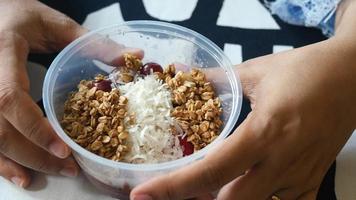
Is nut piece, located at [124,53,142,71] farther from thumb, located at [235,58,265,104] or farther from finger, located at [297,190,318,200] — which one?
→ finger, located at [297,190,318,200]

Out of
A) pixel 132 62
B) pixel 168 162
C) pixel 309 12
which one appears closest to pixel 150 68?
pixel 132 62

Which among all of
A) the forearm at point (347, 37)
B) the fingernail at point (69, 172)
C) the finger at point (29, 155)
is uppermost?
the forearm at point (347, 37)

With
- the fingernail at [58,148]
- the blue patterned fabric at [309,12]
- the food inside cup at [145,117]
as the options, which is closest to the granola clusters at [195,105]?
the food inside cup at [145,117]

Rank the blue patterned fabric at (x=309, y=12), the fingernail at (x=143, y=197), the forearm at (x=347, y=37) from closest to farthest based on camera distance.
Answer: the fingernail at (x=143, y=197)
the forearm at (x=347, y=37)
the blue patterned fabric at (x=309, y=12)

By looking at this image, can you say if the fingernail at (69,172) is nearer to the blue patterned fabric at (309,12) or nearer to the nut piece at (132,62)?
the nut piece at (132,62)

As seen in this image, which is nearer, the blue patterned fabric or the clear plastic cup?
the clear plastic cup

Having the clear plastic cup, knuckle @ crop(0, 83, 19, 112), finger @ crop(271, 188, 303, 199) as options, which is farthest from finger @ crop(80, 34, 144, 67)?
finger @ crop(271, 188, 303, 199)

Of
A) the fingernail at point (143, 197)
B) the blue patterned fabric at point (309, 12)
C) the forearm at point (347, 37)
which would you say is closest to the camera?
the fingernail at point (143, 197)
